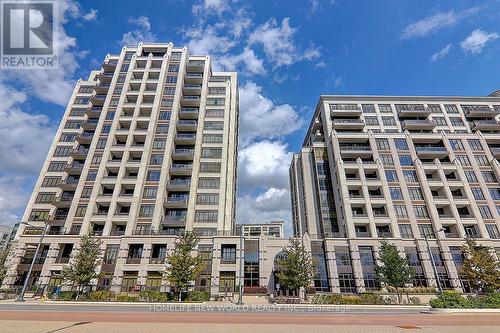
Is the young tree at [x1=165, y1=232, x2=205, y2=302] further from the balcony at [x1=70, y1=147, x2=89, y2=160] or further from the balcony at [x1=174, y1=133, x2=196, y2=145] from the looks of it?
the balcony at [x1=70, y1=147, x2=89, y2=160]

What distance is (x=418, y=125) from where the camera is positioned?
199 feet

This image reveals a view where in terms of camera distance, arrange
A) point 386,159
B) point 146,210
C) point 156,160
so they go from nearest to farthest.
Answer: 1. point 146,210
2. point 156,160
3. point 386,159

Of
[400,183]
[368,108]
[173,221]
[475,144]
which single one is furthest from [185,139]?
[475,144]

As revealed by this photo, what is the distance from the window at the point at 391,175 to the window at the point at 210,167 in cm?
3418

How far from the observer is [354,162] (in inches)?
2195

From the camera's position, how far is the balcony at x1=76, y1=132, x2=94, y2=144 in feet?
182

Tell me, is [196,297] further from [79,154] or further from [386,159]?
[386,159]

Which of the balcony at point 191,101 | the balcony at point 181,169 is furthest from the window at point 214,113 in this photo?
the balcony at point 181,169

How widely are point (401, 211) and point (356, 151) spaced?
1464cm

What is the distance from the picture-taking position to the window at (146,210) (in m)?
47.0

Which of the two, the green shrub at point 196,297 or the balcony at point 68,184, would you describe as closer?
the green shrub at point 196,297

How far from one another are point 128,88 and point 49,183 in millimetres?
25602

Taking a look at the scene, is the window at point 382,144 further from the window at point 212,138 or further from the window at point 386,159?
the window at point 212,138

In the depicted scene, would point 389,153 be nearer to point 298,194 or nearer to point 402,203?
point 402,203
